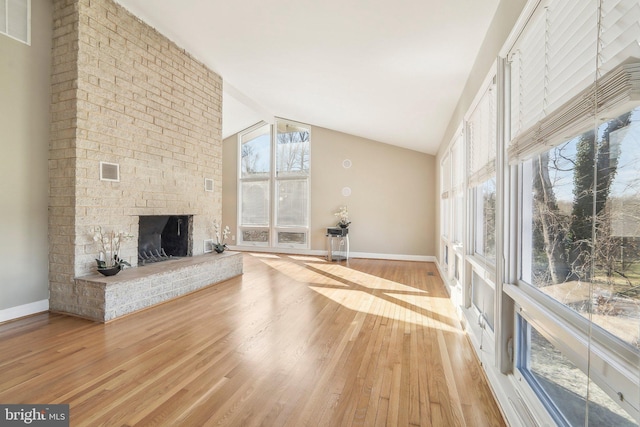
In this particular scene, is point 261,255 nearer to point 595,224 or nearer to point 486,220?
point 486,220

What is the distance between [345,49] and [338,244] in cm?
472

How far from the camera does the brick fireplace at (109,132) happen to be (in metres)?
3.04

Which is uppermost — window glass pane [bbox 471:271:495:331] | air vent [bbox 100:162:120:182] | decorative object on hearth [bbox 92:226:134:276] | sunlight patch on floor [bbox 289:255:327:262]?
air vent [bbox 100:162:120:182]

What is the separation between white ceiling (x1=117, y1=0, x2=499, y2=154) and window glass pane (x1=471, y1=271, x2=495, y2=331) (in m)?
2.10

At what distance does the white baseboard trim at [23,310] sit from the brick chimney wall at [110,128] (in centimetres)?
11

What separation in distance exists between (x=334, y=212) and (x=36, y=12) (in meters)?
5.76

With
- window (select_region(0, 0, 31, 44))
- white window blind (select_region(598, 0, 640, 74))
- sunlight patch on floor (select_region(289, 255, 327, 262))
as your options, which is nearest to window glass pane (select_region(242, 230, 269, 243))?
sunlight patch on floor (select_region(289, 255, 327, 262))

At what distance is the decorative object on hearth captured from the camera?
3.12m

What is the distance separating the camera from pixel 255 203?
7.89 metres

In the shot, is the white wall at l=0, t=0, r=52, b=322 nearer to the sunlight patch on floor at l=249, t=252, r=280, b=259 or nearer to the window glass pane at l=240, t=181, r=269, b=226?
the sunlight patch on floor at l=249, t=252, r=280, b=259

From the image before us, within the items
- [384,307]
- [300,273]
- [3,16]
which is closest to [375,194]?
[300,273]

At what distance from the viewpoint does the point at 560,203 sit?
1313mm

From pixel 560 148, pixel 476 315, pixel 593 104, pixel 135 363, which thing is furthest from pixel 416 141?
pixel 135 363

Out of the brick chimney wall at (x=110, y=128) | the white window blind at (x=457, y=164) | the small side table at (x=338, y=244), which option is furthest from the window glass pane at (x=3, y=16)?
the small side table at (x=338, y=244)
